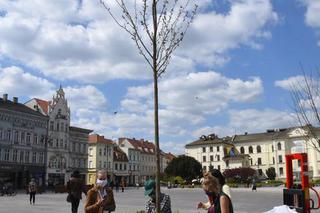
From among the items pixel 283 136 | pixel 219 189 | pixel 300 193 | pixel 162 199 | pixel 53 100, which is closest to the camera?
pixel 219 189

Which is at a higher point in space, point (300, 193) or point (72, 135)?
point (72, 135)

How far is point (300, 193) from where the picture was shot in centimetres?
889

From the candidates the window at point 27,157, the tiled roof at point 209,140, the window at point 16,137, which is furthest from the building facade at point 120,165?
the window at point 16,137

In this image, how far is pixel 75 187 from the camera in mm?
12992

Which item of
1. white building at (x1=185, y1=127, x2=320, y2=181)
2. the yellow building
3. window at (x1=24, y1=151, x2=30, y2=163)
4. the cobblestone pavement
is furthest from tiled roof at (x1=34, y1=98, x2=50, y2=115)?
white building at (x1=185, y1=127, x2=320, y2=181)

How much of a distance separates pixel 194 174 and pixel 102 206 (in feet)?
309

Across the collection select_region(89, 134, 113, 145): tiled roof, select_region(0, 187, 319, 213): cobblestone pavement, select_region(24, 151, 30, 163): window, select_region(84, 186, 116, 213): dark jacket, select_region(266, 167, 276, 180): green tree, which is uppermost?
select_region(89, 134, 113, 145): tiled roof

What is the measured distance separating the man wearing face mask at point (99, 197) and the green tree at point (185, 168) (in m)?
92.9

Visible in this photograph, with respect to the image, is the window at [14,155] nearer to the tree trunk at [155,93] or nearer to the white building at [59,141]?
the white building at [59,141]

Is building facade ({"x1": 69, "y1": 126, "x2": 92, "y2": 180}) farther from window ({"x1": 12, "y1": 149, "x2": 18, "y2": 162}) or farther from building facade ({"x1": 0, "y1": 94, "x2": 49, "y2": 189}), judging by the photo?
window ({"x1": 12, "y1": 149, "x2": 18, "y2": 162})

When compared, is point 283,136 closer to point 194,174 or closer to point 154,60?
point 194,174

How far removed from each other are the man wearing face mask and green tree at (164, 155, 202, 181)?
92.9 m

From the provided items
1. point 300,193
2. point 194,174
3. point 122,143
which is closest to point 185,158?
point 194,174

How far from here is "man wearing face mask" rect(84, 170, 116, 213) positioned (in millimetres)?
8109
